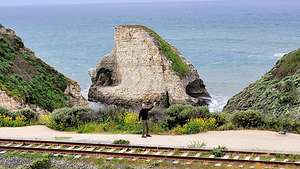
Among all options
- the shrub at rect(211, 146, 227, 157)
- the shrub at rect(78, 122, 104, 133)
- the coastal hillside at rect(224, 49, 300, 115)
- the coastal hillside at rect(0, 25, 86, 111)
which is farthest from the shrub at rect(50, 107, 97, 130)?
the coastal hillside at rect(0, 25, 86, 111)

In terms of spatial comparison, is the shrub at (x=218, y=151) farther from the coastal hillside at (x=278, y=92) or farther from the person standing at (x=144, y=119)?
the coastal hillside at (x=278, y=92)

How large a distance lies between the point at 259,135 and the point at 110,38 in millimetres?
120560

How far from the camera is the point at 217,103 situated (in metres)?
58.0

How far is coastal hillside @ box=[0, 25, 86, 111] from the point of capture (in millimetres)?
42328

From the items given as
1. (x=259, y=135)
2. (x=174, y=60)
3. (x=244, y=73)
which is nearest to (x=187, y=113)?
(x=259, y=135)

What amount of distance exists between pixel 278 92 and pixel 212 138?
13041 mm

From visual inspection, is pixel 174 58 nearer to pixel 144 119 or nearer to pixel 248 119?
pixel 248 119

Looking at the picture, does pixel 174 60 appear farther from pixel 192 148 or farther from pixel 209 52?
pixel 209 52

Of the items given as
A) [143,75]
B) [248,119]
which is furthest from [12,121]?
[143,75]

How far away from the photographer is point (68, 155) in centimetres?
2070

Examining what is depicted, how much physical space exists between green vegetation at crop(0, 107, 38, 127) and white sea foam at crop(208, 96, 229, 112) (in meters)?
27.1

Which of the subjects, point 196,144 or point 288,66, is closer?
point 196,144

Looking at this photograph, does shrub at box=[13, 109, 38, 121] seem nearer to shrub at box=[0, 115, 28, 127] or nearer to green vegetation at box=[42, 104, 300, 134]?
shrub at box=[0, 115, 28, 127]

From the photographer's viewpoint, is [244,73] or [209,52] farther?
[209,52]
